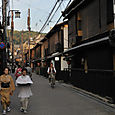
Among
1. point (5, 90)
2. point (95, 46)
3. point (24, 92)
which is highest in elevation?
point (95, 46)

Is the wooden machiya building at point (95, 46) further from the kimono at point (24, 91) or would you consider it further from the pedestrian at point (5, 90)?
the pedestrian at point (5, 90)

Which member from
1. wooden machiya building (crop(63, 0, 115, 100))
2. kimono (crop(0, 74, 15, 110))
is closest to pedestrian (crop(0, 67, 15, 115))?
kimono (crop(0, 74, 15, 110))

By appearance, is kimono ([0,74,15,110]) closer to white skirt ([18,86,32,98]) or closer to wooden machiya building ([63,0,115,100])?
white skirt ([18,86,32,98])

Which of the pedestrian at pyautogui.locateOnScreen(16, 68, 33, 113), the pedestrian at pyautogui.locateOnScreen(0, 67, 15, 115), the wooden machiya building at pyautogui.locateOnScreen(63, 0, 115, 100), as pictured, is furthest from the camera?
the wooden machiya building at pyautogui.locateOnScreen(63, 0, 115, 100)

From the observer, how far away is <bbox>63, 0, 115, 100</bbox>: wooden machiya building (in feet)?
31.3

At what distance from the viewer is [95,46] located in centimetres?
1354

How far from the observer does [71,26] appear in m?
20.8

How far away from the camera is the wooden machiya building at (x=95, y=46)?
9555 mm

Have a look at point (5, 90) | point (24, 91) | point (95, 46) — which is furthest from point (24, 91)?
point (95, 46)

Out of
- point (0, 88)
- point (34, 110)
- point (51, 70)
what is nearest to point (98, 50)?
point (51, 70)

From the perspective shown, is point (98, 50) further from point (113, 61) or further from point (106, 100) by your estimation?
point (106, 100)

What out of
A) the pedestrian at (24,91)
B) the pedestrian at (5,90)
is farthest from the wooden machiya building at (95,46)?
the pedestrian at (5,90)

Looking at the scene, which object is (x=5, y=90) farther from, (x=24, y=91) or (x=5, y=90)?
(x=24, y=91)

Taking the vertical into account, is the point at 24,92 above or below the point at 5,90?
below
